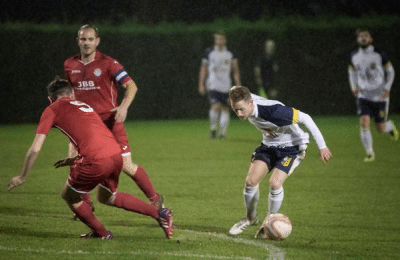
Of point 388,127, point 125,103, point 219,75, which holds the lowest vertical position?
point 388,127

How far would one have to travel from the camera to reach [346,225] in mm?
7816

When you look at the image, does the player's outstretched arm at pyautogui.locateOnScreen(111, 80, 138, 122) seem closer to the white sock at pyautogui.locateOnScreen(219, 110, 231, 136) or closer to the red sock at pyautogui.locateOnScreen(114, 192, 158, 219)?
the red sock at pyautogui.locateOnScreen(114, 192, 158, 219)

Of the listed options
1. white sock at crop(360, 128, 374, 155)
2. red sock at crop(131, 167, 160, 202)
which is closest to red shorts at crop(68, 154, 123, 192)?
red sock at crop(131, 167, 160, 202)

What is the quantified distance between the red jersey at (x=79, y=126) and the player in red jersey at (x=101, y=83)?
1105 mm

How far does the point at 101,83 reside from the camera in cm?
788

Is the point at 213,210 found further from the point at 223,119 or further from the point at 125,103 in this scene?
the point at 223,119

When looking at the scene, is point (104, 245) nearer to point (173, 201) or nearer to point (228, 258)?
point (228, 258)

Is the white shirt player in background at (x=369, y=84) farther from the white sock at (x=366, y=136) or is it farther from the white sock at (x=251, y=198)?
the white sock at (x=251, y=198)

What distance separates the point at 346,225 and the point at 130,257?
103 inches

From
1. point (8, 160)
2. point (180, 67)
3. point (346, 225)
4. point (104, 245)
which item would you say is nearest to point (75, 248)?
point (104, 245)

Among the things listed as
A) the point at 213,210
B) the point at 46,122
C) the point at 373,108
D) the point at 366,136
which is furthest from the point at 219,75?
the point at 46,122

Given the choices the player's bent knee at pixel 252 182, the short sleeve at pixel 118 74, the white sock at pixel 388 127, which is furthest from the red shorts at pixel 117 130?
the white sock at pixel 388 127

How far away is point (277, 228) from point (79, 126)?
2.05 m

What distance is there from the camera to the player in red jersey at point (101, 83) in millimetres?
7777
